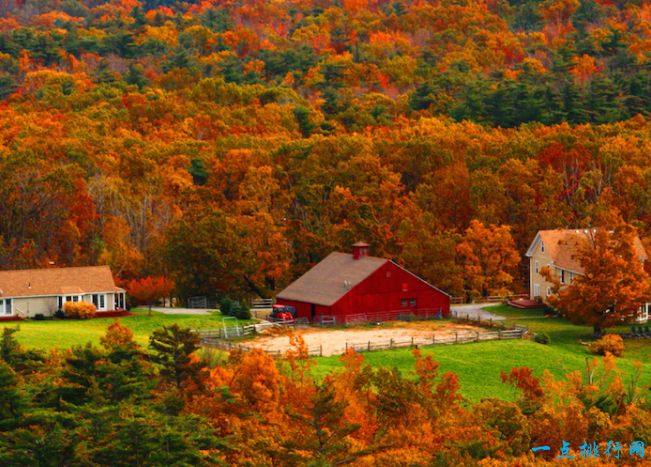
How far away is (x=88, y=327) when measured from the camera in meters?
69.2

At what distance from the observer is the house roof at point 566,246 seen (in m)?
76.8

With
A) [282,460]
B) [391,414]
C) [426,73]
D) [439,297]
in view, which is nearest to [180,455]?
[282,460]

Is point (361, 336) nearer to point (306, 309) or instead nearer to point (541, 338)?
point (306, 309)

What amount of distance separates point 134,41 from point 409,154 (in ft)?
315

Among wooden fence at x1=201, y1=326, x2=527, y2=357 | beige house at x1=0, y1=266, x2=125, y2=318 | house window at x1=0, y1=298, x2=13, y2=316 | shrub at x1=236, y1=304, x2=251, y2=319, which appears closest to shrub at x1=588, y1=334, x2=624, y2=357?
wooden fence at x1=201, y1=326, x2=527, y2=357

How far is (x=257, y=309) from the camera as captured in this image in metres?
79.6

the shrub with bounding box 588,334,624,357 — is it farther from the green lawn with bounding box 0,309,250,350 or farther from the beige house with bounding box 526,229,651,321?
the green lawn with bounding box 0,309,250,350

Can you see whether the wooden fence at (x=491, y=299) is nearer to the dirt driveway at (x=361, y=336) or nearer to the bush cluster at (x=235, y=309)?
the dirt driveway at (x=361, y=336)

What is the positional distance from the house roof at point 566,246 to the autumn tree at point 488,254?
6.24ft

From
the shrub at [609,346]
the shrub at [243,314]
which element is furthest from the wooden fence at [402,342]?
the shrub at [243,314]

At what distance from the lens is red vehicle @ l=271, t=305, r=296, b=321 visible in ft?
244

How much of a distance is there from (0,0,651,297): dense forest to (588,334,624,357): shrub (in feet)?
28.4

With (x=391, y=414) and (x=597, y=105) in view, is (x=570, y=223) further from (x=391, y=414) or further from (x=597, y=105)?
(x=391, y=414)

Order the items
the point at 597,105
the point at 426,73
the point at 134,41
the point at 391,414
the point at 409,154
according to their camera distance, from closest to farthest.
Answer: the point at 391,414 → the point at 409,154 → the point at 597,105 → the point at 426,73 → the point at 134,41
